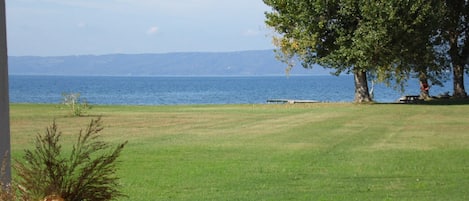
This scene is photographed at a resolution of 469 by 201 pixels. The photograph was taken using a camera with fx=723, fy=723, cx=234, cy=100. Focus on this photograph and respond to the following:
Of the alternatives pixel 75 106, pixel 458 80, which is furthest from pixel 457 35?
pixel 75 106

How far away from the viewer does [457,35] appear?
40281 millimetres

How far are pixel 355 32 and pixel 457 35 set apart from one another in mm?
9501

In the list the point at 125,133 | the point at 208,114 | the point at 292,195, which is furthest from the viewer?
the point at 208,114

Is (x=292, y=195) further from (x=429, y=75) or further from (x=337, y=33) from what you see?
(x=429, y=75)

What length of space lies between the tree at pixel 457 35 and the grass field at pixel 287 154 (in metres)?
11.1

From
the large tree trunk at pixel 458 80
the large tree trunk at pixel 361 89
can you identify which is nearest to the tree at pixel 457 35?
the large tree trunk at pixel 458 80

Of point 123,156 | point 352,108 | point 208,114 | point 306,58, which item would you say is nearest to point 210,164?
point 123,156

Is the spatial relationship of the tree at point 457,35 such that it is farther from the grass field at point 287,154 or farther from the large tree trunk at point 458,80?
the grass field at point 287,154

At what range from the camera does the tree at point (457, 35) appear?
3909cm

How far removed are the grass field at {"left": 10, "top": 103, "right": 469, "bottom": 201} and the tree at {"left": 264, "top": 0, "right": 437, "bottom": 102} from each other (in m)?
4.69

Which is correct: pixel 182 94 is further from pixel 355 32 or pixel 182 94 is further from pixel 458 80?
pixel 355 32

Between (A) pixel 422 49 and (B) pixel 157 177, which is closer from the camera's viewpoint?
(B) pixel 157 177

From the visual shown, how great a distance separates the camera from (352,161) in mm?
14828

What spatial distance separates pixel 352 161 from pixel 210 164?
9.59ft
